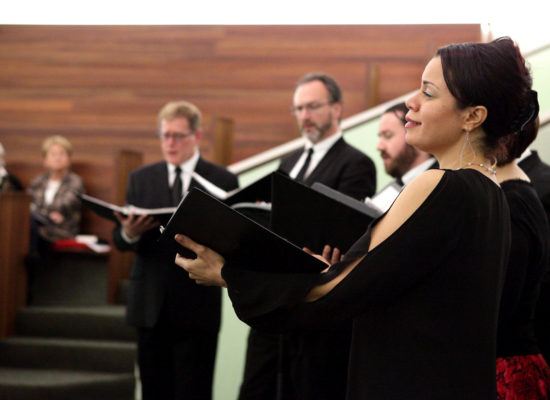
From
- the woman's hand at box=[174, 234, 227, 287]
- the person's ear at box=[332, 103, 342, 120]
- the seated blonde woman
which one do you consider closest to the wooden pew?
the seated blonde woman

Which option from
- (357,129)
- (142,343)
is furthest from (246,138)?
(142,343)

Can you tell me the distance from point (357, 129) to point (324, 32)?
2230 mm

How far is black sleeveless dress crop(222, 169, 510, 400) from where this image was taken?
110 centimetres

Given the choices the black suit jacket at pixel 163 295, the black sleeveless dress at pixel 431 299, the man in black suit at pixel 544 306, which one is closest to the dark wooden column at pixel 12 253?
the black suit jacket at pixel 163 295

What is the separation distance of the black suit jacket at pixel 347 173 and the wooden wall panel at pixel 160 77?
2.94 metres

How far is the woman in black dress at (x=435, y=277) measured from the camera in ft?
3.61

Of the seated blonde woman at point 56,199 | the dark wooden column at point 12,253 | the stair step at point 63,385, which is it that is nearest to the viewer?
the stair step at point 63,385

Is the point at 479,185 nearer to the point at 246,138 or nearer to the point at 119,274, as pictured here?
the point at 119,274

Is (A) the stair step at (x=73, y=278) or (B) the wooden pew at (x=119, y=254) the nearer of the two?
(B) the wooden pew at (x=119, y=254)

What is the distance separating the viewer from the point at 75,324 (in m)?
4.09

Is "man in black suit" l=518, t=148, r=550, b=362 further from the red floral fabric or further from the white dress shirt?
the white dress shirt

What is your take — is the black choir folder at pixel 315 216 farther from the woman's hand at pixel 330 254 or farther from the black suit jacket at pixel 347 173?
the black suit jacket at pixel 347 173

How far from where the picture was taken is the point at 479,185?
3.72ft

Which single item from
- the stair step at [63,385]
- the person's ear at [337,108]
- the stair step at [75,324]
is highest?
the person's ear at [337,108]
